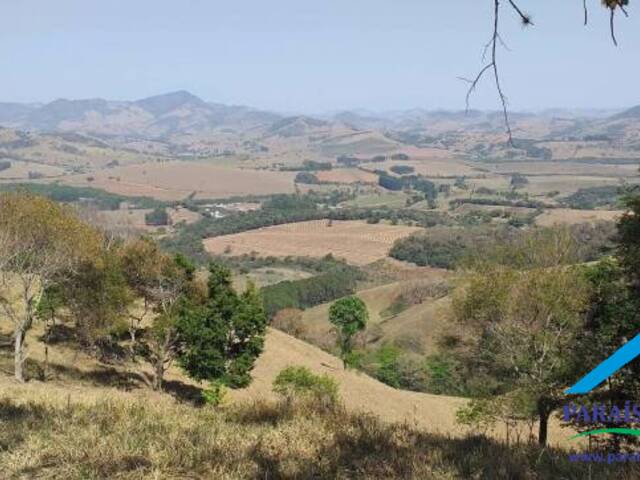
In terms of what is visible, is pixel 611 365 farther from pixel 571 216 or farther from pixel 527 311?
pixel 571 216

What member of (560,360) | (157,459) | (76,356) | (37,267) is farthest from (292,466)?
(76,356)

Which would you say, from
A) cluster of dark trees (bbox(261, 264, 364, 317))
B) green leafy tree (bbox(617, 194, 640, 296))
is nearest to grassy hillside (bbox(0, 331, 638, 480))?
green leafy tree (bbox(617, 194, 640, 296))

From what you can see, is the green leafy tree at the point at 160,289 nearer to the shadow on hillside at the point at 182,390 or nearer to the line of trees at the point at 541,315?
the shadow on hillside at the point at 182,390

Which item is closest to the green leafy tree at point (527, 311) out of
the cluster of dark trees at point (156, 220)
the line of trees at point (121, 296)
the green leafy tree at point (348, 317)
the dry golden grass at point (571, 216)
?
the line of trees at point (121, 296)

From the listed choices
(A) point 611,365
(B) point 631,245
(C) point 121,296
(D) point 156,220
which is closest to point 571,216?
(D) point 156,220

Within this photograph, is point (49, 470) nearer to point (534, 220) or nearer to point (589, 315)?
point (589, 315)

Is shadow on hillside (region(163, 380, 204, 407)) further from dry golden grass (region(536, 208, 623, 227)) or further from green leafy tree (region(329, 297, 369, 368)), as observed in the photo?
dry golden grass (region(536, 208, 623, 227))
